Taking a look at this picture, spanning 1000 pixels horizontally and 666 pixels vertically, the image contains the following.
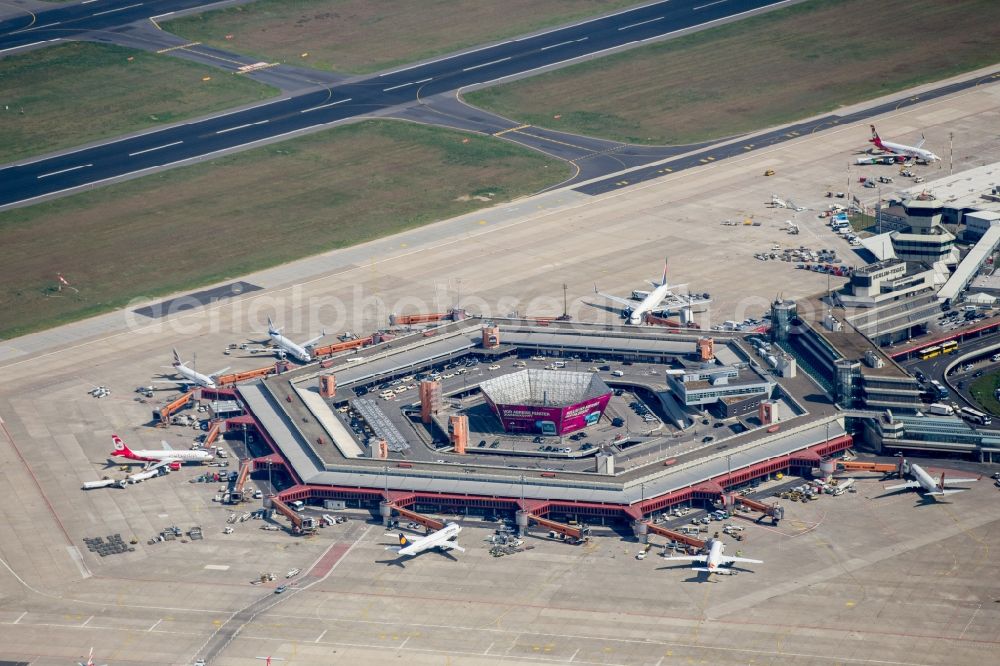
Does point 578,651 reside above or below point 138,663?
below

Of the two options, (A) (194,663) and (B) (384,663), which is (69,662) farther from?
(B) (384,663)

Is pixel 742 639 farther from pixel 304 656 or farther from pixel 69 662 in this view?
pixel 69 662

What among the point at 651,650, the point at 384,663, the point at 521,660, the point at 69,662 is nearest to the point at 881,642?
the point at 651,650

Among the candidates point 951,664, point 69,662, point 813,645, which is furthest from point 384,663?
point 951,664

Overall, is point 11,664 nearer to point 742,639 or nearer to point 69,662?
point 69,662

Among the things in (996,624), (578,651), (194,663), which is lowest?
(996,624)

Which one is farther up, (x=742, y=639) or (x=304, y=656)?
(x=304, y=656)

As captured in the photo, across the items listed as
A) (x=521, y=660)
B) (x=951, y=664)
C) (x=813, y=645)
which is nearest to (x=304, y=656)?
(x=521, y=660)
